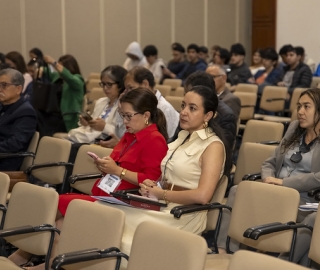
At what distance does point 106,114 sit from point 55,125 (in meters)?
1.87

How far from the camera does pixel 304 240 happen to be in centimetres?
352

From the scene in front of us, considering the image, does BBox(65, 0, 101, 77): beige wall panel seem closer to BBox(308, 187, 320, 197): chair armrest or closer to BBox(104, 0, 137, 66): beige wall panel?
BBox(104, 0, 137, 66): beige wall panel

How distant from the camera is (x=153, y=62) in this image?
11.4 metres

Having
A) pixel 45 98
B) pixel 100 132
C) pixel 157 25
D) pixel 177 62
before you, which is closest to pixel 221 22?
pixel 157 25

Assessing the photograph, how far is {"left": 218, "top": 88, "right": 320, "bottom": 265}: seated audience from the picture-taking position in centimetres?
393

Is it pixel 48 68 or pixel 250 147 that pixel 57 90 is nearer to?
pixel 48 68

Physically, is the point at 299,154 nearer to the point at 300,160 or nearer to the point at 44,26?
the point at 300,160

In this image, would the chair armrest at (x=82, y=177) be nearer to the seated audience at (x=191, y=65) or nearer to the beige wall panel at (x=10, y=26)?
the seated audience at (x=191, y=65)

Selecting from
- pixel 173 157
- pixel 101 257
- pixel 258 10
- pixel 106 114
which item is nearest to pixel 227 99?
pixel 106 114

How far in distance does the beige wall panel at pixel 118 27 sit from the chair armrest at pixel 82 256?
9771 mm

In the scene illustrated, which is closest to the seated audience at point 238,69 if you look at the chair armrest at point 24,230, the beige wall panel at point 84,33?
the beige wall panel at point 84,33

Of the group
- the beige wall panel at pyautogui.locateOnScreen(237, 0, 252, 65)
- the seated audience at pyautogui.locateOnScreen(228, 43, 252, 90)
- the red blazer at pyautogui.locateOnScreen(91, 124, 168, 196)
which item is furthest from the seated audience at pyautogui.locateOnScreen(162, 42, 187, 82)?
the red blazer at pyautogui.locateOnScreen(91, 124, 168, 196)

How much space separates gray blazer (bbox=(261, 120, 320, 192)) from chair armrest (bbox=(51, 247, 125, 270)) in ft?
4.56

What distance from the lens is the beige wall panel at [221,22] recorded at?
13.8 meters
